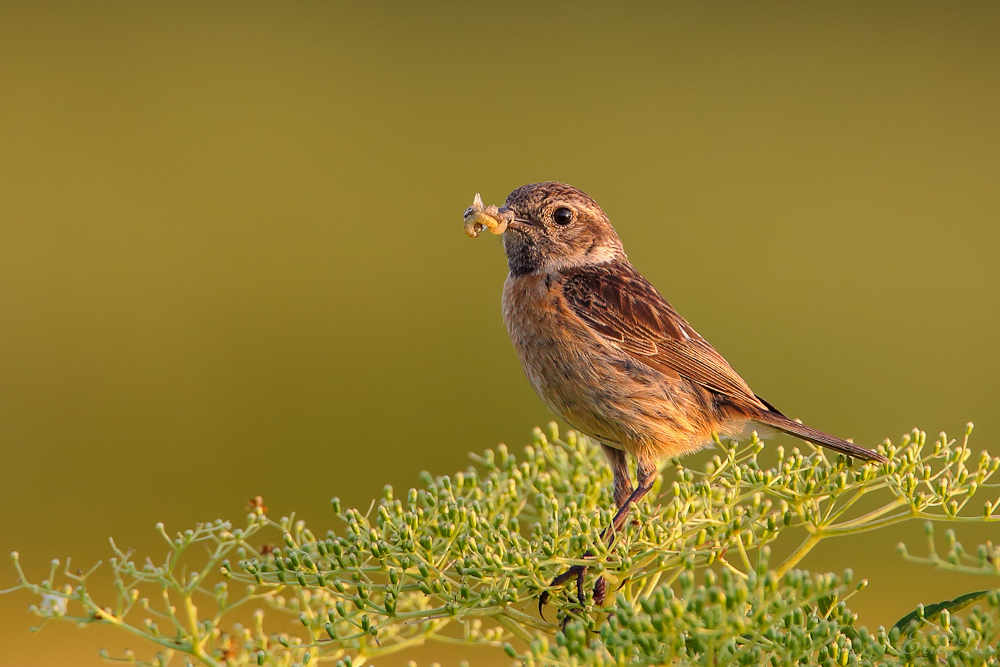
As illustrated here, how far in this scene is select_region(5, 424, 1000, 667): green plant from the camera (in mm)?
1826

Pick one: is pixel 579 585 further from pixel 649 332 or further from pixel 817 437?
pixel 649 332

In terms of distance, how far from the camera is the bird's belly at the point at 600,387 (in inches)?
144

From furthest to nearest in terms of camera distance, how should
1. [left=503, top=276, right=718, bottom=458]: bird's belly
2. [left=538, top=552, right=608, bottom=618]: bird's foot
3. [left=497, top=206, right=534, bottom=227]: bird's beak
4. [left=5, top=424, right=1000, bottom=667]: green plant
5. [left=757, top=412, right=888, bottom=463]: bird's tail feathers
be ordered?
[left=497, top=206, right=534, bottom=227]: bird's beak → [left=503, top=276, right=718, bottom=458]: bird's belly → [left=757, top=412, right=888, bottom=463]: bird's tail feathers → [left=538, top=552, right=608, bottom=618]: bird's foot → [left=5, top=424, right=1000, bottom=667]: green plant

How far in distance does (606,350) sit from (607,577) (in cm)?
156

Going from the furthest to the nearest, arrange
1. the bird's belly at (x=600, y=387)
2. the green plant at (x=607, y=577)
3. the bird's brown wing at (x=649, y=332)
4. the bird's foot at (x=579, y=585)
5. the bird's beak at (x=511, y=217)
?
the bird's beak at (x=511, y=217) < the bird's brown wing at (x=649, y=332) < the bird's belly at (x=600, y=387) < the bird's foot at (x=579, y=585) < the green plant at (x=607, y=577)

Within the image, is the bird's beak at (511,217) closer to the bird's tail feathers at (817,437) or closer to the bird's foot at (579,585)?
the bird's tail feathers at (817,437)

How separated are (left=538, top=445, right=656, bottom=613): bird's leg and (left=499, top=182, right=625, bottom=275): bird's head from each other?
87 cm

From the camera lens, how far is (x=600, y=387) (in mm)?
3727

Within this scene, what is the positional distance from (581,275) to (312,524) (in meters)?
4.64

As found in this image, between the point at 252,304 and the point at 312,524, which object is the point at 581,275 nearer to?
the point at 312,524

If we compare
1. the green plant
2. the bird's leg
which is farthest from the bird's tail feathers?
the bird's leg

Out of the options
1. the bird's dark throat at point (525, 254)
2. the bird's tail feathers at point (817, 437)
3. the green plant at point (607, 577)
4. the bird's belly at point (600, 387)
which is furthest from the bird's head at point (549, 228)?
the green plant at point (607, 577)

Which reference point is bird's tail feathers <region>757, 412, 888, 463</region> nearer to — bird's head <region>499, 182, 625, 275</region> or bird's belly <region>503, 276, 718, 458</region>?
bird's belly <region>503, 276, 718, 458</region>

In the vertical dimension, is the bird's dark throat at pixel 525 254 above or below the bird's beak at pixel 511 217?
below
